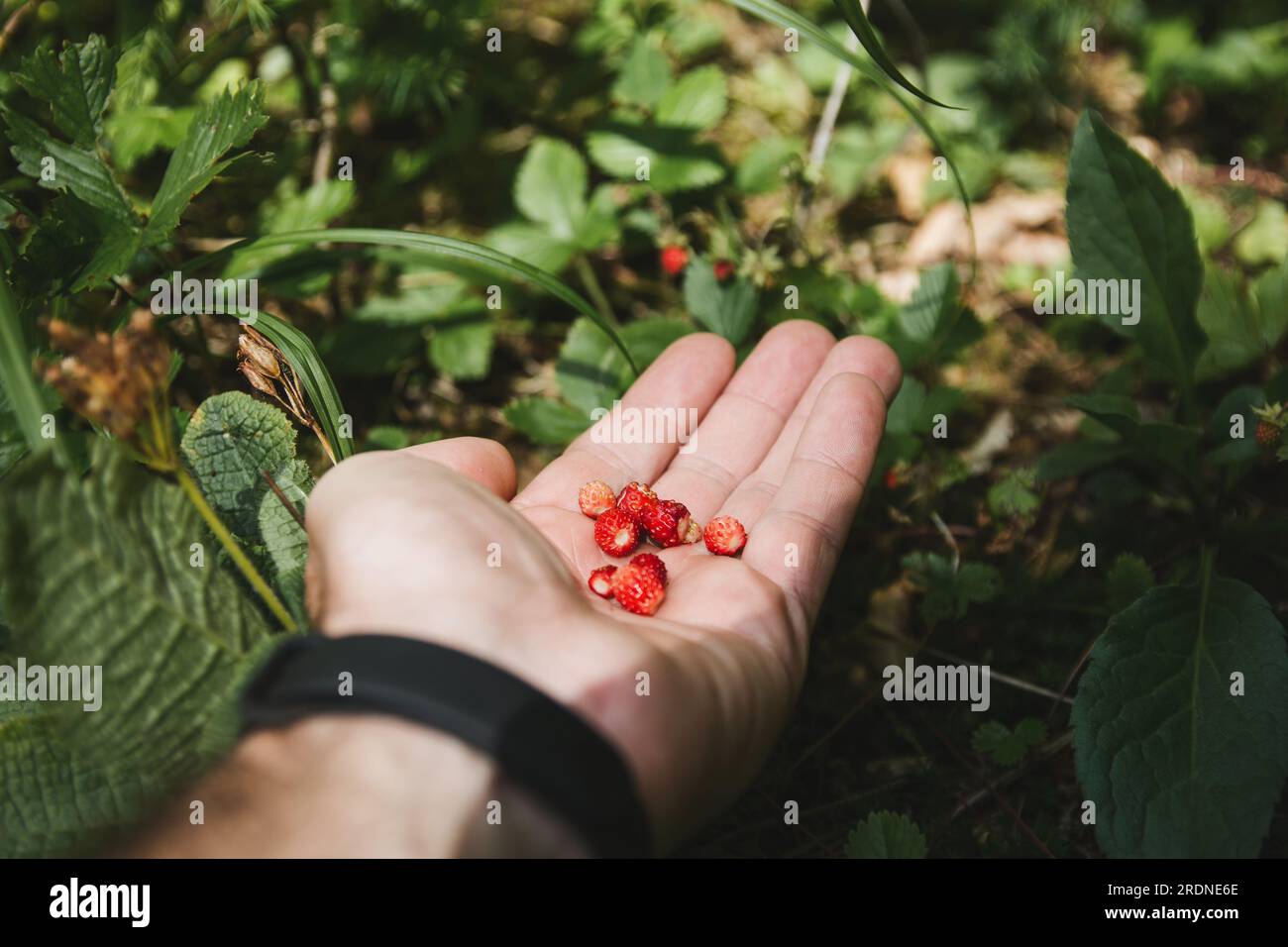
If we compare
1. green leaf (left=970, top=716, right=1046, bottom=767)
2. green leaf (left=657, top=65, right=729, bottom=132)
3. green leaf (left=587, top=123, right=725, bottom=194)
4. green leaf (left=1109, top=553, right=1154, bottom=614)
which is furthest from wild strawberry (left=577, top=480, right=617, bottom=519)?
green leaf (left=657, top=65, right=729, bottom=132)

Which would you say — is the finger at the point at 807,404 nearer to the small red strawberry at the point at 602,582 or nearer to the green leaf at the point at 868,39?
the small red strawberry at the point at 602,582

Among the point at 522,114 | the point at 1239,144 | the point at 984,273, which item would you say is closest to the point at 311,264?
the point at 522,114

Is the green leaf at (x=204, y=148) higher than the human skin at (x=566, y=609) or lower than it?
higher

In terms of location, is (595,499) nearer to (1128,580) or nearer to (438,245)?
(438,245)

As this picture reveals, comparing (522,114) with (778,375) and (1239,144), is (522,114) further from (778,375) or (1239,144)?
(1239,144)

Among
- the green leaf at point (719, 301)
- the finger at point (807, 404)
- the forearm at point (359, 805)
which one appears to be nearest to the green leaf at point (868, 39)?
the finger at point (807, 404)

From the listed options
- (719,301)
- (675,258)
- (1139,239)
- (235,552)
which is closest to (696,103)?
(675,258)
